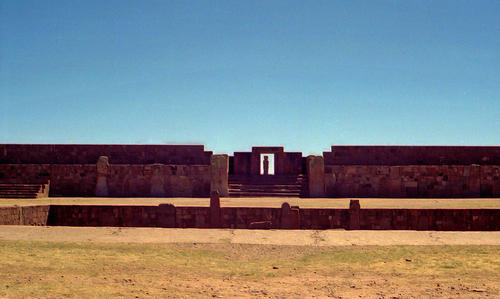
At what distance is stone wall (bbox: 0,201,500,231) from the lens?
37.1 feet

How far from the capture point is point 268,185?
19.1m

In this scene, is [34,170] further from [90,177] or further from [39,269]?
[39,269]

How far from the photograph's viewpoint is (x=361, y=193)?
18750 millimetres

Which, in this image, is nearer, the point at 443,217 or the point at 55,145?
the point at 443,217

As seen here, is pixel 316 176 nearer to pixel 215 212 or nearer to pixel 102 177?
pixel 215 212

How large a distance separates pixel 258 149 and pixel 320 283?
1611 centimetres

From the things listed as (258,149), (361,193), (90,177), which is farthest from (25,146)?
(361,193)

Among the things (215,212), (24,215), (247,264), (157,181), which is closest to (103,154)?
(157,181)

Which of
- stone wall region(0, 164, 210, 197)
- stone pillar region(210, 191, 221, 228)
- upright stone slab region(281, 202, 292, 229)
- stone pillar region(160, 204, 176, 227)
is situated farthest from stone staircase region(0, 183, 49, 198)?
upright stone slab region(281, 202, 292, 229)

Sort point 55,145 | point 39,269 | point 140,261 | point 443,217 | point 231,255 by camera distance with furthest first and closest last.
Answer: point 55,145 < point 443,217 < point 231,255 < point 140,261 < point 39,269

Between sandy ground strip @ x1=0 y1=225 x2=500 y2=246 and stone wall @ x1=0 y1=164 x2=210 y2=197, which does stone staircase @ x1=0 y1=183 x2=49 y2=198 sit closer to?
stone wall @ x1=0 y1=164 x2=210 y2=197

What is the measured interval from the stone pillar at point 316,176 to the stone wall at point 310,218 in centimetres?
700

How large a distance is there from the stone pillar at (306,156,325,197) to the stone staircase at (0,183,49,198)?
10324 millimetres

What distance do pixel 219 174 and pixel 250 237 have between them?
38.2 feet
